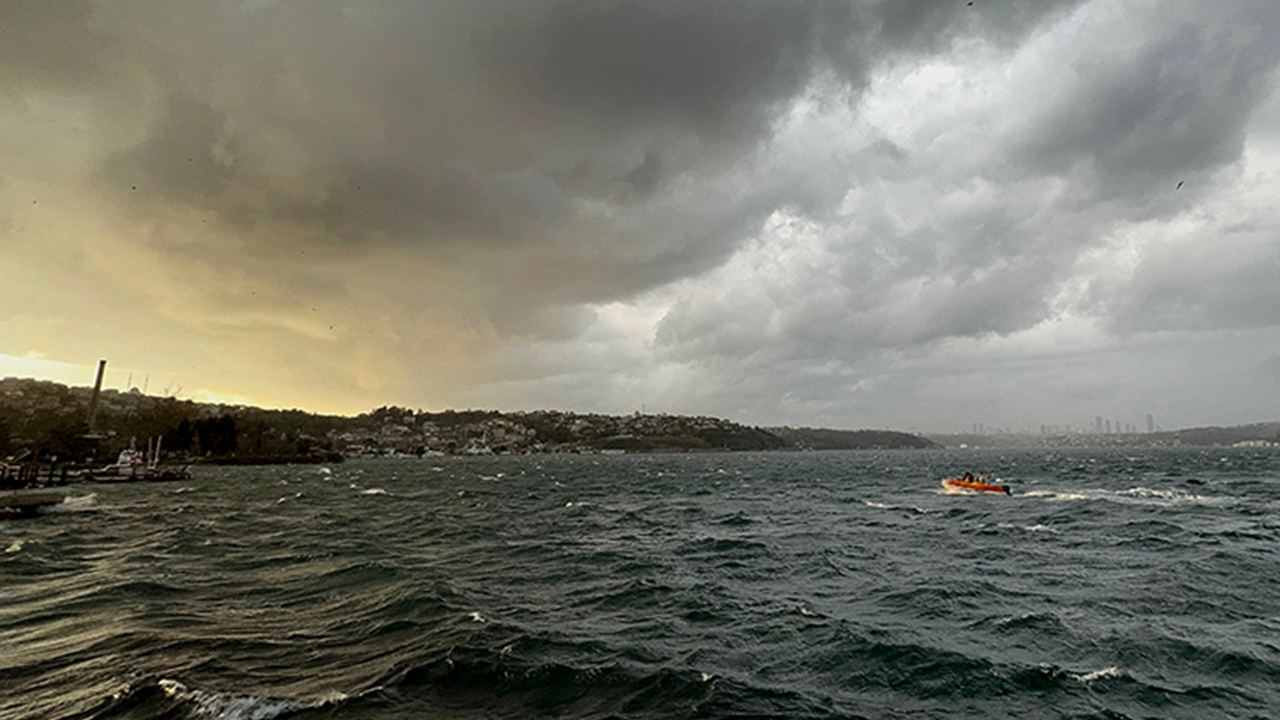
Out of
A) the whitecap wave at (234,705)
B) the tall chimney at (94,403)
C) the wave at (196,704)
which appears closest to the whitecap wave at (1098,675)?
the wave at (196,704)

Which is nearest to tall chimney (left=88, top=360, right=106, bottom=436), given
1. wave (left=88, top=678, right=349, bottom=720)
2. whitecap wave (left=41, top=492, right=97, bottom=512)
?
whitecap wave (left=41, top=492, right=97, bottom=512)

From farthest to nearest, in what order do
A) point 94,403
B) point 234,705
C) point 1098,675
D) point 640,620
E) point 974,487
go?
1. point 94,403
2. point 974,487
3. point 640,620
4. point 1098,675
5. point 234,705

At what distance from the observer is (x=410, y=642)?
18031 mm

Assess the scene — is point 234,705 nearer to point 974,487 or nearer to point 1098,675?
point 1098,675

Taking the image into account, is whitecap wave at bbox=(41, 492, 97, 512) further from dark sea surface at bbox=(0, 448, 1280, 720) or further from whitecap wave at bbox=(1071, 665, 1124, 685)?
whitecap wave at bbox=(1071, 665, 1124, 685)

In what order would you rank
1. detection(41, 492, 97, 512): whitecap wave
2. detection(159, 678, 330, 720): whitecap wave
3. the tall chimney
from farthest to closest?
the tall chimney, detection(41, 492, 97, 512): whitecap wave, detection(159, 678, 330, 720): whitecap wave

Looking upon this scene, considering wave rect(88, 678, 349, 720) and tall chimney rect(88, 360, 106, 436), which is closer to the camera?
wave rect(88, 678, 349, 720)

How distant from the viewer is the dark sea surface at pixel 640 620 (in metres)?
14.3

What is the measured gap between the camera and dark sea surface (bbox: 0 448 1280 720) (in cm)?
1431

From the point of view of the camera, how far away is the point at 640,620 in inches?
824

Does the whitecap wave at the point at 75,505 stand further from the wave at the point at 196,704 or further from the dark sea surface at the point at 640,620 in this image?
the wave at the point at 196,704

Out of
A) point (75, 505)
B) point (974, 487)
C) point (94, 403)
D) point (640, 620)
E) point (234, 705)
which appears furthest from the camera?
point (94, 403)

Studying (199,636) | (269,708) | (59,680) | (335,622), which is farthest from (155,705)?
(335,622)

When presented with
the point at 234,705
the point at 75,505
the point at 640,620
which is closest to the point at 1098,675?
the point at 640,620
